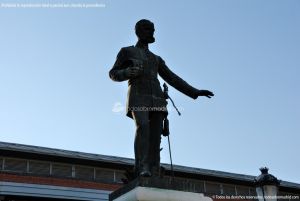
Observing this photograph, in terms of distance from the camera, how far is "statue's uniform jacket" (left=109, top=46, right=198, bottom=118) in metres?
6.50

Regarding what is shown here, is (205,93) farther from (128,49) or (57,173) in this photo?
(57,173)

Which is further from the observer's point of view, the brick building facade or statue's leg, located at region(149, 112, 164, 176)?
the brick building facade

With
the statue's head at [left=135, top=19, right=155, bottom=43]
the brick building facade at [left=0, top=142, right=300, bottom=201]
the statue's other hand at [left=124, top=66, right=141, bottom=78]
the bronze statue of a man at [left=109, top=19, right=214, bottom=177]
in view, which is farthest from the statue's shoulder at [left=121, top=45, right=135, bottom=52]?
the brick building facade at [left=0, top=142, right=300, bottom=201]

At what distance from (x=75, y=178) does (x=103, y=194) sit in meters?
1.75

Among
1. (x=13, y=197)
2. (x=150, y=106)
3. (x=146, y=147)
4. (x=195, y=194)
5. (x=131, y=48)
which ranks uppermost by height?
(x=13, y=197)

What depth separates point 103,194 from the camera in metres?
28.2

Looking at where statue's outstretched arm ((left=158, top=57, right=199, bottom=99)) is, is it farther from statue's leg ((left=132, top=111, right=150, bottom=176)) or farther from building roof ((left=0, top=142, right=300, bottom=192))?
building roof ((left=0, top=142, right=300, bottom=192))

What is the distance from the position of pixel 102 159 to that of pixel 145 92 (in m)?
22.2

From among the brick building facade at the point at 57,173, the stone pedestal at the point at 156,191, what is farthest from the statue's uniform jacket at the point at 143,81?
the brick building facade at the point at 57,173

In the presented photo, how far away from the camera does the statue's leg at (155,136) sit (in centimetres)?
638

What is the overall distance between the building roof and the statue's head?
19.4m

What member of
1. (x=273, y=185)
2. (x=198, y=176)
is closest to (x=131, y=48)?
(x=273, y=185)

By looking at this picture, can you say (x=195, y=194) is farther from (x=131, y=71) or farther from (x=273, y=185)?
(x=273, y=185)

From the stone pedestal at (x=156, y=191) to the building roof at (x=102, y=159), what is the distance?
2025 cm
